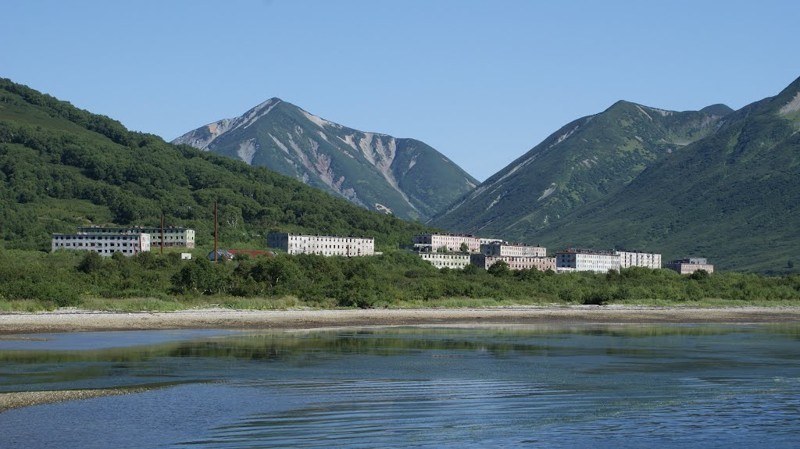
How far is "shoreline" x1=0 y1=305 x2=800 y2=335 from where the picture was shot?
218 feet

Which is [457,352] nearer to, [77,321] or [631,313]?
[77,321]

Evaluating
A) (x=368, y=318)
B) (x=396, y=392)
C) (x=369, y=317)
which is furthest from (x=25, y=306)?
(x=396, y=392)

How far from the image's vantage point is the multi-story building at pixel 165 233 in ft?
616

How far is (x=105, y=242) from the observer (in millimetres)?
185125

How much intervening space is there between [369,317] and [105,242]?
373 ft

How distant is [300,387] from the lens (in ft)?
128

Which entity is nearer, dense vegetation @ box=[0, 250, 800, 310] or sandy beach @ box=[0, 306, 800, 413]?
sandy beach @ box=[0, 306, 800, 413]

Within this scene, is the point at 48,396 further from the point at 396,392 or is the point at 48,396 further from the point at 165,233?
the point at 165,233

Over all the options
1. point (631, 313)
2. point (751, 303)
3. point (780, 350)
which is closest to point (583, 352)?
point (780, 350)

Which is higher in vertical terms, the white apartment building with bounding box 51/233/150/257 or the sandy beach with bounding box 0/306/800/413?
the white apartment building with bounding box 51/233/150/257

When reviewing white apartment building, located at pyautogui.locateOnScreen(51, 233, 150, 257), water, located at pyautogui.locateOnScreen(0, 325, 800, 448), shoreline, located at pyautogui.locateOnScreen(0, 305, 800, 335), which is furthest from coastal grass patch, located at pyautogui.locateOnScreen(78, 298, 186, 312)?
white apartment building, located at pyautogui.locateOnScreen(51, 233, 150, 257)

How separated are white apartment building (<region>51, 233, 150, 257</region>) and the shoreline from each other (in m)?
94.2

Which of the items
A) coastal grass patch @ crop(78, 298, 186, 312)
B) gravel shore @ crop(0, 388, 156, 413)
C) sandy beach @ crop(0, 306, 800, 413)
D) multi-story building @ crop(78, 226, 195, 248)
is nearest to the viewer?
gravel shore @ crop(0, 388, 156, 413)

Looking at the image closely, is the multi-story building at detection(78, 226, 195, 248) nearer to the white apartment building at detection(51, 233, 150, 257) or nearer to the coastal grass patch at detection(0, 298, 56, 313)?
the white apartment building at detection(51, 233, 150, 257)
